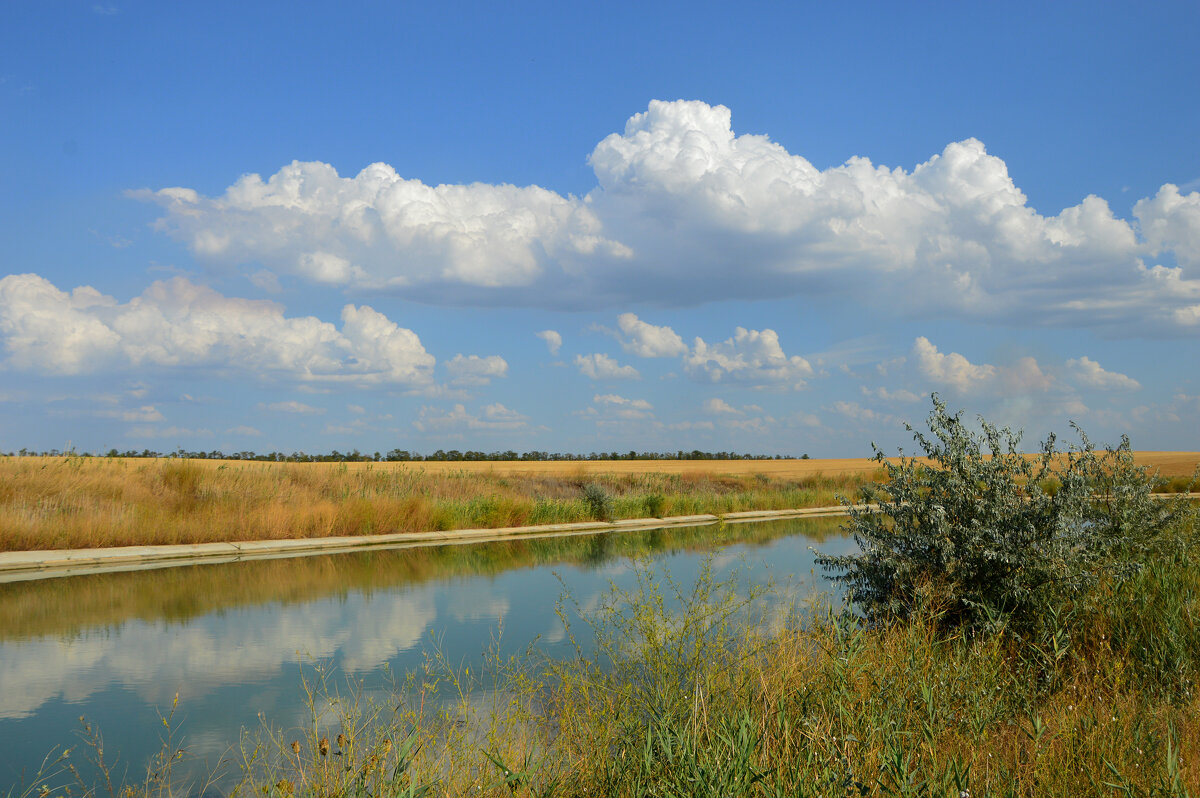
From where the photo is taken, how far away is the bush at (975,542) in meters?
7.54

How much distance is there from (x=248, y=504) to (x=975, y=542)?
18047 mm

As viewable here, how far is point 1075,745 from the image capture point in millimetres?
4484

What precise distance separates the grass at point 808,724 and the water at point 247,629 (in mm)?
688

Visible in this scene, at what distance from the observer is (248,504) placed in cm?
2039

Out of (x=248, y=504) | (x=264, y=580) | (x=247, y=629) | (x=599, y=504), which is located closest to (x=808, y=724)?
(x=247, y=629)

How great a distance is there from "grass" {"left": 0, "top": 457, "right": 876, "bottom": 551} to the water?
139 inches

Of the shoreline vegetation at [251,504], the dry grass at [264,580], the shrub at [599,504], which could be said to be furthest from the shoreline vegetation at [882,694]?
the shrub at [599,504]

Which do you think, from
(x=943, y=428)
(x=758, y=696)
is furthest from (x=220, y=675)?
(x=943, y=428)

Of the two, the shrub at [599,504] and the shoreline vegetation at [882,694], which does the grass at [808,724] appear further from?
the shrub at [599,504]

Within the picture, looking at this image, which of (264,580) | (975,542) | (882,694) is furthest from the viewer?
(264,580)

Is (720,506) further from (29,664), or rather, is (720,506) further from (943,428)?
(29,664)

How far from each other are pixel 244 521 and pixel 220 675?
12.3 meters

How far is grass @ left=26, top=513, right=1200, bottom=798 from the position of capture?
3.75 metres

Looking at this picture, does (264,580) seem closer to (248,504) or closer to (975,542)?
(248,504)
